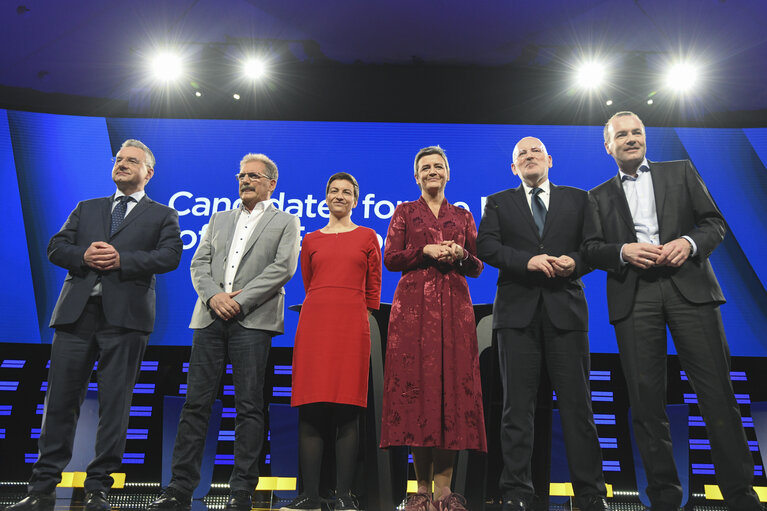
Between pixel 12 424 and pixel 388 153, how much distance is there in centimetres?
339

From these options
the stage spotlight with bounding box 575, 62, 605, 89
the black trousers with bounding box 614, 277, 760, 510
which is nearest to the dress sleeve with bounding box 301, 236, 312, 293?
the black trousers with bounding box 614, 277, 760, 510

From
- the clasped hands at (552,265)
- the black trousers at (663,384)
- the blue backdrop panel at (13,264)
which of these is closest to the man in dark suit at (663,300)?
the black trousers at (663,384)

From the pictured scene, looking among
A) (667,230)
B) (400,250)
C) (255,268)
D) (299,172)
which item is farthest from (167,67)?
(667,230)

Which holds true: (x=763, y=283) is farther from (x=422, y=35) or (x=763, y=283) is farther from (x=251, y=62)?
(x=251, y=62)

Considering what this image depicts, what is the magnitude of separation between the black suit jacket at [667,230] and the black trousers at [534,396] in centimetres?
26

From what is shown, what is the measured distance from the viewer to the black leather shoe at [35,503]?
89.2 inches

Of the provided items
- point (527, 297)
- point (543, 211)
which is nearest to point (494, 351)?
point (527, 297)

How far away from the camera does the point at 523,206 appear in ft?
8.39

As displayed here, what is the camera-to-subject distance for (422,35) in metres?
5.01

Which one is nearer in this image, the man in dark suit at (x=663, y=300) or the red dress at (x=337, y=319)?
the man in dark suit at (x=663, y=300)

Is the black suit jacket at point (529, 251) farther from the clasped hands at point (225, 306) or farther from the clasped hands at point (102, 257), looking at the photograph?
the clasped hands at point (102, 257)

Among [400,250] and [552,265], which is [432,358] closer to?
[400,250]

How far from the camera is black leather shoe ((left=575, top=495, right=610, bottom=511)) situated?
212cm

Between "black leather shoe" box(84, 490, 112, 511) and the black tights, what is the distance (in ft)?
2.75
